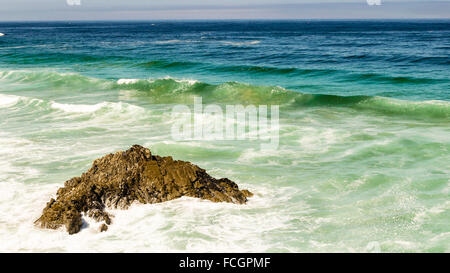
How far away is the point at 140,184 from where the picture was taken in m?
9.05

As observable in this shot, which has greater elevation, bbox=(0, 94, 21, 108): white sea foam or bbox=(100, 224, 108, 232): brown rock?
bbox=(0, 94, 21, 108): white sea foam

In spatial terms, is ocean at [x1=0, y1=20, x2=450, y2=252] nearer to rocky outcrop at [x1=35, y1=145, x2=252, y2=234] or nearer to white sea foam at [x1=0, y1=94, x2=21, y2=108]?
white sea foam at [x1=0, y1=94, x2=21, y2=108]

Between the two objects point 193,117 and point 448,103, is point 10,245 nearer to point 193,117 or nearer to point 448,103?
point 193,117

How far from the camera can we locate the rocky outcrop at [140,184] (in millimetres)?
8703

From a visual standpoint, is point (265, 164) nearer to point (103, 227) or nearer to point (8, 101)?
point (103, 227)

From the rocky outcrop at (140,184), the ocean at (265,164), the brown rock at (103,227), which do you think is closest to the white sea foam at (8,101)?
the ocean at (265,164)

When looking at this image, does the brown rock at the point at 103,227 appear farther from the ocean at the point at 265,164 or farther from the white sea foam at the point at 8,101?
the white sea foam at the point at 8,101

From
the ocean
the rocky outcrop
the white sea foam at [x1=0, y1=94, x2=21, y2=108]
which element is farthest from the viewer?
the white sea foam at [x1=0, y1=94, x2=21, y2=108]

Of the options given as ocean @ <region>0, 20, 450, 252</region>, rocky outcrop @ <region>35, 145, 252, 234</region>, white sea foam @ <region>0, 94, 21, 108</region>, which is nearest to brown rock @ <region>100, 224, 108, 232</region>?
ocean @ <region>0, 20, 450, 252</region>

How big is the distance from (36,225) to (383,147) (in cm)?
957

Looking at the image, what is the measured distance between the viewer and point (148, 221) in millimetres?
8320

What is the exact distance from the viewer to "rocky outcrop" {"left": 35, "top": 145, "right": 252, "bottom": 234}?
8703mm

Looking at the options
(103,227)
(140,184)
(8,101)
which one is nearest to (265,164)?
(140,184)
